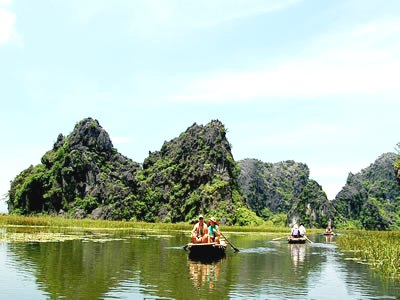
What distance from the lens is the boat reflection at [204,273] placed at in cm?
1174

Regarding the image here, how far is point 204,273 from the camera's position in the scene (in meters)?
13.7

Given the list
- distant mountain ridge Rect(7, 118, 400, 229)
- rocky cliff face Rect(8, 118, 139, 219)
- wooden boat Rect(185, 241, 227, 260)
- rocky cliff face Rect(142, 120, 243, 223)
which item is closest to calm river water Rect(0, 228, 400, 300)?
wooden boat Rect(185, 241, 227, 260)

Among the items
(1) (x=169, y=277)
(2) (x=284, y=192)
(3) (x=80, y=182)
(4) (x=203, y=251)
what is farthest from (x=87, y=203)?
(2) (x=284, y=192)

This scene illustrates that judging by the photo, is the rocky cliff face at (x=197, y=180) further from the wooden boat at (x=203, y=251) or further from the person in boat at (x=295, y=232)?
the wooden boat at (x=203, y=251)

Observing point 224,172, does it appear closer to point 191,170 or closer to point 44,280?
point 191,170

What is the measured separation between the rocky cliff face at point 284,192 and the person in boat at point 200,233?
65.6 metres

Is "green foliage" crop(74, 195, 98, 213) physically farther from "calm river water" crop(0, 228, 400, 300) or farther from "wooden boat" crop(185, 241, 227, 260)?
"wooden boat" crop(185, 241, 227, 260)

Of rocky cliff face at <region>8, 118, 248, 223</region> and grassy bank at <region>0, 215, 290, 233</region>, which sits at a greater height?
rocky cliff face at <region>8, 118, 248, 223</region>

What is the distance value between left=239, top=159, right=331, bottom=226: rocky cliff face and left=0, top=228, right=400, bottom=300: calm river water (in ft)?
217

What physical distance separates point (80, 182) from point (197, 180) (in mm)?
17550

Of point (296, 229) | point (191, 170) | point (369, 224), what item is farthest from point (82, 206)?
point (369, 224)

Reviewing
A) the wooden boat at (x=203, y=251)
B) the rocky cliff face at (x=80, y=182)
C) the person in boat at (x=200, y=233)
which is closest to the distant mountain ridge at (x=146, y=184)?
the rocky cliff face at (x=80, y=182)

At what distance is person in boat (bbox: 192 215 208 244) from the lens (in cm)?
1834

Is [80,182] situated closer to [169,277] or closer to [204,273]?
[204,273]
